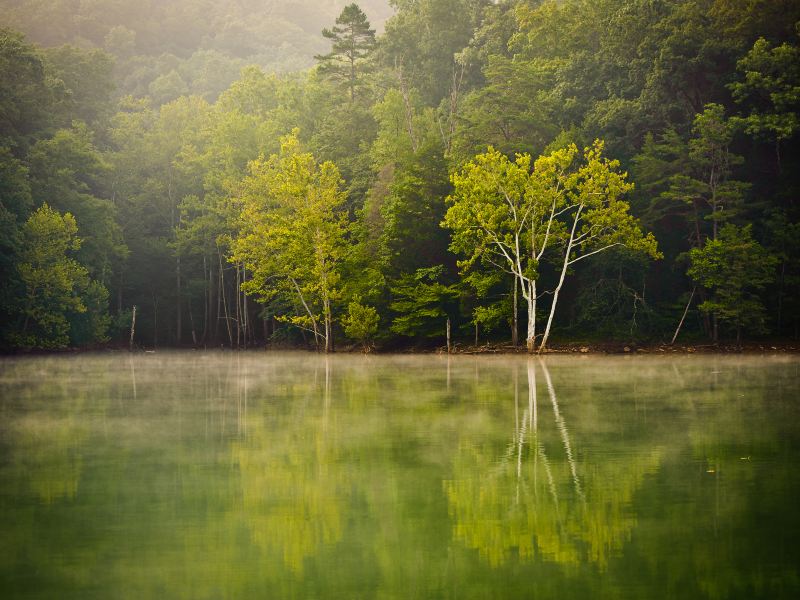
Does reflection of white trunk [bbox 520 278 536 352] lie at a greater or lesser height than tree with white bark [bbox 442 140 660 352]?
lesser

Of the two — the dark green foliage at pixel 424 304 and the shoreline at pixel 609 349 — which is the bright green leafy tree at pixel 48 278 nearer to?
the shoreline at pixel 609 349

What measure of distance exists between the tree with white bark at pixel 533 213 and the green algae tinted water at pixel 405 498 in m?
30.4

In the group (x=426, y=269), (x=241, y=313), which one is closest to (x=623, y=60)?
(x=426, y=269)

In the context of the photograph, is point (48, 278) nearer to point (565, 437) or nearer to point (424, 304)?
point (424, 304)

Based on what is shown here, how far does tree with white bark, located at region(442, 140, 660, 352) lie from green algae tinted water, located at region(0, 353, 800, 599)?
99.8 feet

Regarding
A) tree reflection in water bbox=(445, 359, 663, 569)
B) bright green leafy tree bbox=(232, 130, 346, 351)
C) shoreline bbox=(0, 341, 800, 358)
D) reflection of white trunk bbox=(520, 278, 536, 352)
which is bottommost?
tree reflection in water bbox=(445, 359, 663, 569)

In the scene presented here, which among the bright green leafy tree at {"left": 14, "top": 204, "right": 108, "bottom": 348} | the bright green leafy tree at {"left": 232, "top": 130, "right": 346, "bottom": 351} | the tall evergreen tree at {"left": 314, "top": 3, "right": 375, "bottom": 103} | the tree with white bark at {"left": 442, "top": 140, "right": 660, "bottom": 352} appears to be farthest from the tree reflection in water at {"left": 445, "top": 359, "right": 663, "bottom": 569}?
the tall evergreen tree at {"left": 314, "top": 3, "right": 375, "bottom": 103}

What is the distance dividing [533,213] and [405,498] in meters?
44.7

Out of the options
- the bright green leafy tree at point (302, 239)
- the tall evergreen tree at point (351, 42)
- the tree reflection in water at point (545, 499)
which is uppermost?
the tall evergreen tree at point (351, 42)

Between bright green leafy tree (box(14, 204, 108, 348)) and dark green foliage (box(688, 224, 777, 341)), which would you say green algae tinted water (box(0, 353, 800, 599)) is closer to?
dark green foliage (box(688, 224, 777, 341))

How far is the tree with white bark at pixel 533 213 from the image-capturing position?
176 feet

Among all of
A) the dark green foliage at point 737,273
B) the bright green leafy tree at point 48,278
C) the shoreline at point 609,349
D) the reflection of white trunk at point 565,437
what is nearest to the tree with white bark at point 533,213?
the shoreline at point 609,349

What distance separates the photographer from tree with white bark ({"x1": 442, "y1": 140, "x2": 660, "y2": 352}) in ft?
176

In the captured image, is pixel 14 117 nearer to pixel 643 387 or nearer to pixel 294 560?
pixel 643 387
